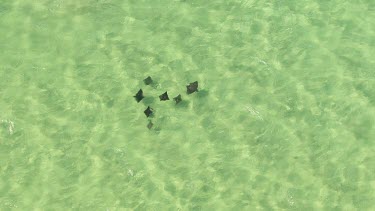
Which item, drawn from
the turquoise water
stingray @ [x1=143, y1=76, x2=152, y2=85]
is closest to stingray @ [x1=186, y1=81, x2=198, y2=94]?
the turquoise water

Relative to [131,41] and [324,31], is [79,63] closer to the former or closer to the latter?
[131,41]

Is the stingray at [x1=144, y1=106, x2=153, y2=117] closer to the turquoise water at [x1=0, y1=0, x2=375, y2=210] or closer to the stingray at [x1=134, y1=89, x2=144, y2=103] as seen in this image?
the turquoise water at [x1=0, y1=0, x2=375, y2=210]

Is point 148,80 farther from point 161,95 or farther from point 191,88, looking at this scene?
point 191,88

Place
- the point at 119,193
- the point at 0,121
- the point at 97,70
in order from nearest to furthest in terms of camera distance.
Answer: the point at 119,193
the point at 0,121
the point at 97,70

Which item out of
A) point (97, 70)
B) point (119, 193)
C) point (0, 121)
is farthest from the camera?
point (97, 70)

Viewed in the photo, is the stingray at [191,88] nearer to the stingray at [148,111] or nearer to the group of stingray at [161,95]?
the group of stingray at [161,95]

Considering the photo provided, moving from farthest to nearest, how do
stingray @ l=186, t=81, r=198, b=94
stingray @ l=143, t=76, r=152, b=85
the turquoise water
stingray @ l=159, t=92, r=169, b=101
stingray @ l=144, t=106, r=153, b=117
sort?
stingray @ l=143, t=76, r=152, b=85 → stingray @ l=186, t=81, r=198, b=94 → stingray @ l=159, t=92, r=169, b=101 → stingray @ l=144, t=106, r=153, b=117 → the turquoise water

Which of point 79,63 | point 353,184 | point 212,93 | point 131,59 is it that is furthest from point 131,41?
point 353,184

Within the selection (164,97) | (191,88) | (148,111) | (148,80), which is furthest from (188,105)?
(148,80)
